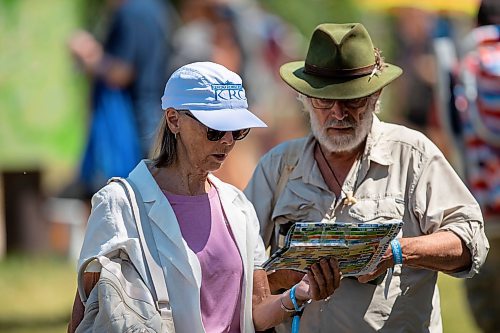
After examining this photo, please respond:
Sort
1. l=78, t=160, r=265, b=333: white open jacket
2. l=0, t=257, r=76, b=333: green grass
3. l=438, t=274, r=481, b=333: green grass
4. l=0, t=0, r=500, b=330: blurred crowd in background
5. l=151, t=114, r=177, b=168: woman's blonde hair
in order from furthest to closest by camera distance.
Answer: l=0, t=0, r=500, b=330: blurred crowd in background < l=0, t=257, r=76, b=333: green grass < l=438, t=274, r=481, b=333: green grass < l=151, t=114, r=177, b=168: woman's blonde hair < l=78, t=160, r=265, b=333: white open jacket

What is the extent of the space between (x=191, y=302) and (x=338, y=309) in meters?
0.82

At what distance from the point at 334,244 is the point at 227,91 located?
1.99 feet

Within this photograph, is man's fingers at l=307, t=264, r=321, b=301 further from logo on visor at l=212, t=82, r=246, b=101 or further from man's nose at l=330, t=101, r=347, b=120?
man's nose at l=330, t=101, r=347, b=120

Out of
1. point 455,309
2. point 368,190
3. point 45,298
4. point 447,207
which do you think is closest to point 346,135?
point 368,190

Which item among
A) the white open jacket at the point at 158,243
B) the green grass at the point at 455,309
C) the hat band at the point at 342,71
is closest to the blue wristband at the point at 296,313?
the white open jacket at the point at 158,243

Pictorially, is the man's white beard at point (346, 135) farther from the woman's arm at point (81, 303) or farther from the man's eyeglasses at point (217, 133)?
the woman's arm at point (81, 303)

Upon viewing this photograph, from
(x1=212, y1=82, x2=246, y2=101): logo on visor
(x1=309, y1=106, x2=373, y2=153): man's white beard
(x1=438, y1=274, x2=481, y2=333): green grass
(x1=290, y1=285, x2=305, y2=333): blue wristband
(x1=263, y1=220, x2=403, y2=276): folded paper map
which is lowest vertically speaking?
(x1=438, y1=274, x2=481, y2=333): green grass

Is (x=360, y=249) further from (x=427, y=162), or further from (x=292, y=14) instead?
(x=292, y=14)

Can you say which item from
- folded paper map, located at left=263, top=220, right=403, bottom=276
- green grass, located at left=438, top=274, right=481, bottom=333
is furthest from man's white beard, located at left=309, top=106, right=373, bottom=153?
green grass, located at left=438, top=274, right=481, bottom=333

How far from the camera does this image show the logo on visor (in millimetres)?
4477

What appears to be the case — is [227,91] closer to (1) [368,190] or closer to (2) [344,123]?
(2) [344,123]

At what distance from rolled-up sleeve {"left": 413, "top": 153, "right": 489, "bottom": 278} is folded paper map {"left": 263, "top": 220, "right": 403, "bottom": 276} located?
464 mm

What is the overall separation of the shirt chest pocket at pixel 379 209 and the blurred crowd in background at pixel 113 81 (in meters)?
3.02

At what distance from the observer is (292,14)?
56.6ft
